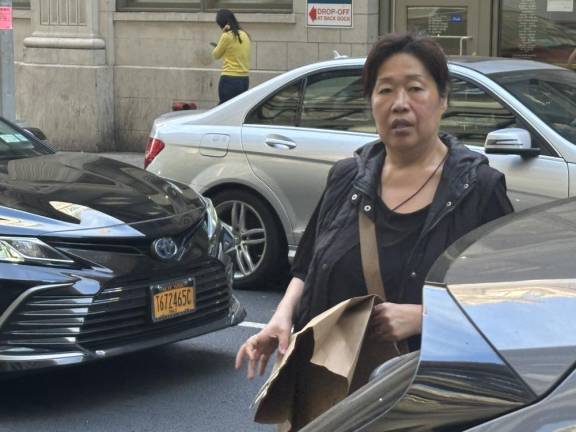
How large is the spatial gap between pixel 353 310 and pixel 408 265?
22 cm

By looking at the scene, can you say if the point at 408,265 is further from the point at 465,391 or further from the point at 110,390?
the point at 110,390

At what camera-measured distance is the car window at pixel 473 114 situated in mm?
7195

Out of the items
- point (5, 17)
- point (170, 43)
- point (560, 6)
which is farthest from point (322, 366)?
point (170, 43)

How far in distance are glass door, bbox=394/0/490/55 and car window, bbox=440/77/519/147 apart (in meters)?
6.76

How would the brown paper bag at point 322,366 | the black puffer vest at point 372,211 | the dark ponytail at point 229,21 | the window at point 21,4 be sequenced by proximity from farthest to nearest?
the window at point 21,4
the dark ponytail at point 229,21
the black puffer vest at point 372,211
the brown paper bag at point 322,366

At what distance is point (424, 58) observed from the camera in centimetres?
304

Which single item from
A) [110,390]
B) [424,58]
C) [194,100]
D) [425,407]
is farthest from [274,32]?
[425,407]

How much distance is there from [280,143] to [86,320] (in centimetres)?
292

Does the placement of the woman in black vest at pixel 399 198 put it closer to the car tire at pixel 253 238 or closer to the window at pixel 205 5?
the car tire at pixel 253 238

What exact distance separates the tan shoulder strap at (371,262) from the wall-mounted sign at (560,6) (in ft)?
36.5

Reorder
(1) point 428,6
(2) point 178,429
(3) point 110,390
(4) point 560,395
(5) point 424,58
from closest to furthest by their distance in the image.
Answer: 1. (4) point 560,395
2. (5) point 424,58
3. (2) point 178,429
4. (3) point 110,390
5. (1) point 428,6

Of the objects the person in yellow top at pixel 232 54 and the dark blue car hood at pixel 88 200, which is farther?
the person in yellow top at pixel 232 54

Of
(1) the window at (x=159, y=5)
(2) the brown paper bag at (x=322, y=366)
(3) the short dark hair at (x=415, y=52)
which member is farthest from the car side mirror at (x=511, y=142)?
(1) the window at (x=159, y=5)

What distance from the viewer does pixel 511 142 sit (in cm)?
680
